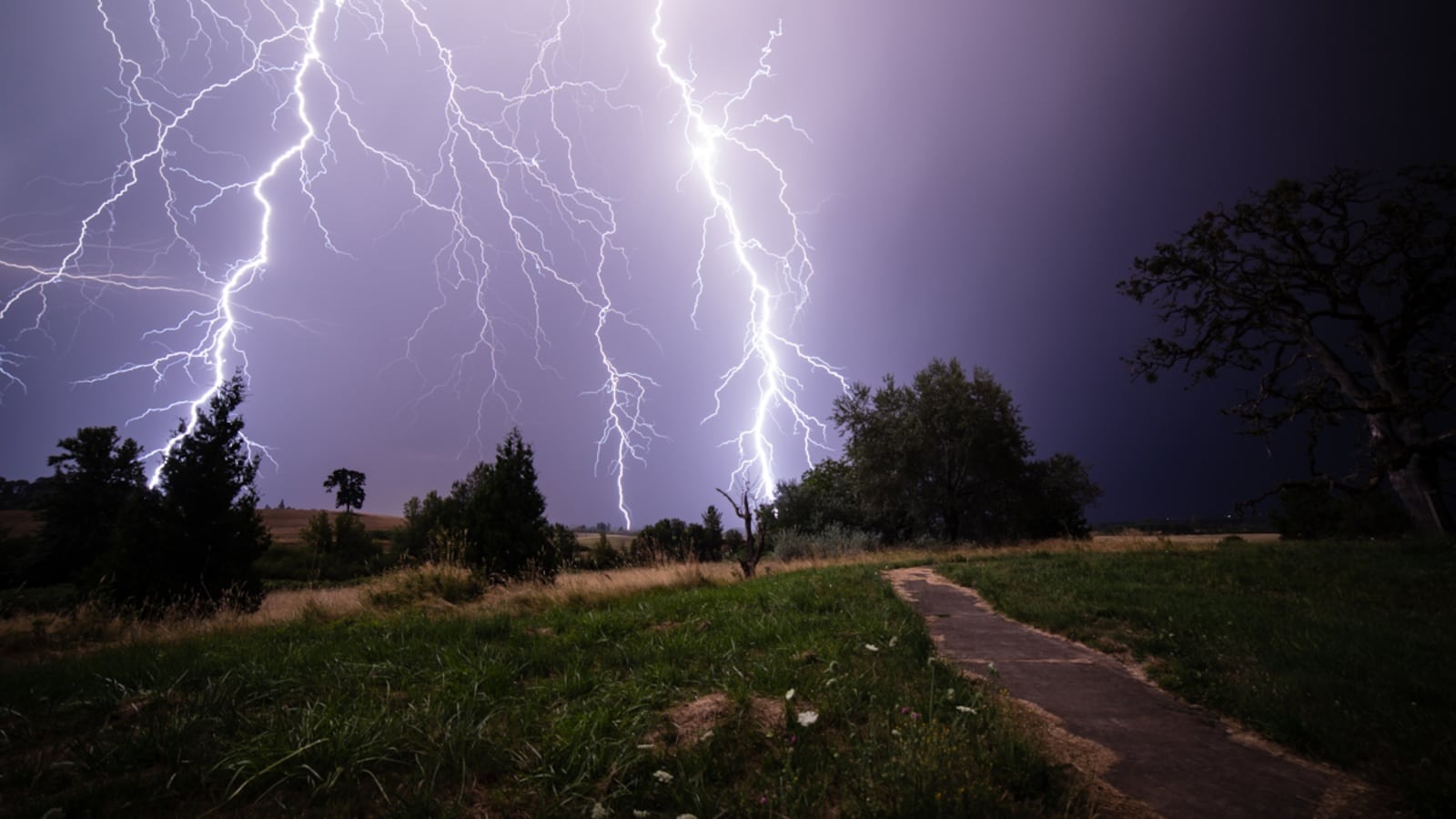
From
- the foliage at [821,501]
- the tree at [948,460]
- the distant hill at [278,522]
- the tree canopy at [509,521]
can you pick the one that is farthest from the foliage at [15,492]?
the tree at [948,460]

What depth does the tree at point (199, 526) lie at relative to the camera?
13.8 metres

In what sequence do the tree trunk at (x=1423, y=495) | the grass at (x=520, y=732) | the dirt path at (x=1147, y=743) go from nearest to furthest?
the grass at (x=520, y=732) → the dirt path at (x=1147, y=743) → the tree trunk at (x=1423, y=495)

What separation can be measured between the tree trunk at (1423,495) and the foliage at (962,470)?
13180 mm

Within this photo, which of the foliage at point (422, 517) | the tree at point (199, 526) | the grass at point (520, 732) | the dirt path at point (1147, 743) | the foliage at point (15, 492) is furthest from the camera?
the foliage at point (15, 492)

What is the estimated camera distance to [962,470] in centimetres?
2567

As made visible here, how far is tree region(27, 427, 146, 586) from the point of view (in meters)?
28.4

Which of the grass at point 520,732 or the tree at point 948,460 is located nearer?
the grass at point 520,732

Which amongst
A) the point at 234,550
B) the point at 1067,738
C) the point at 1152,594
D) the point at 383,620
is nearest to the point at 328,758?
the point at 1067,738

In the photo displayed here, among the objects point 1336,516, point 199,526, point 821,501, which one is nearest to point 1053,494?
point 821,501

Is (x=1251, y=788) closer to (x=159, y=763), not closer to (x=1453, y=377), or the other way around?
(x=159, y=763)

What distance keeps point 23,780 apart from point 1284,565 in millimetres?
14773

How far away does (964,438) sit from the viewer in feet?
82.2

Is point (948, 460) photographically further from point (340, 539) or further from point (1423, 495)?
point (340, 539)

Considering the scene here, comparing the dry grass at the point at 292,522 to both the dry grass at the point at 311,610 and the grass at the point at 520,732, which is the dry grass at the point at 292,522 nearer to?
the dry grass at the point at 311,610
